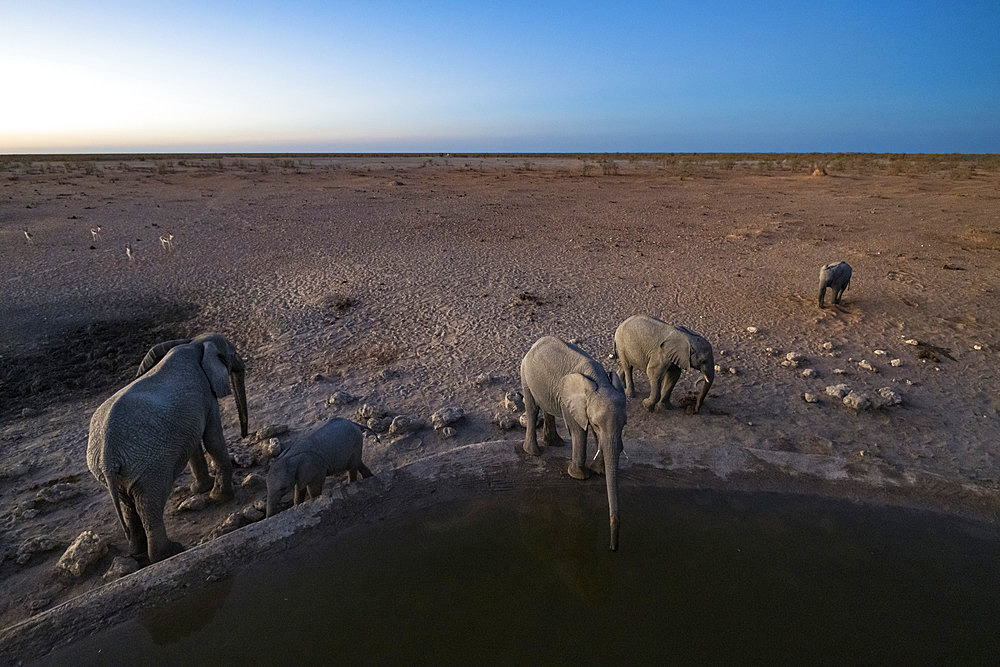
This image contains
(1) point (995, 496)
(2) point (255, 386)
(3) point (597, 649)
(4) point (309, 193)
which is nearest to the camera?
(3) point (597, 649)

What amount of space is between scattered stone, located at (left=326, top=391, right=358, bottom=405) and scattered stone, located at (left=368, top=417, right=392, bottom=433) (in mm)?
675

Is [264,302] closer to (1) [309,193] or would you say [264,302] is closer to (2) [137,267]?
(2) [137,267]

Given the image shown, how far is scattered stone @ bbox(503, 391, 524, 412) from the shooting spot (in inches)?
268

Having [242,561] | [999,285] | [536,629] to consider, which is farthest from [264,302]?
[999,285]

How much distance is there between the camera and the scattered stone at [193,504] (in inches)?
199

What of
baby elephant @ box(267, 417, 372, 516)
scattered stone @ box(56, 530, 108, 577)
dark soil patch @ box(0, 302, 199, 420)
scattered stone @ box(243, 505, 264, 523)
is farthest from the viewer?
dark soil patch @ box(0, 302, 199, 420)

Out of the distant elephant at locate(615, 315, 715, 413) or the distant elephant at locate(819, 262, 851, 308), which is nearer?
the distant elephant at locate(615, 315, 715, 413)

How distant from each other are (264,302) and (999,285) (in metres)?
15.7

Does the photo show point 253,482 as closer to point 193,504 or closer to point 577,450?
point 193,504

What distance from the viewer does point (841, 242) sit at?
50.5 ft

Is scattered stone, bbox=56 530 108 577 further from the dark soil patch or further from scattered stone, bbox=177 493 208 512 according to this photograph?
the dark soil patch

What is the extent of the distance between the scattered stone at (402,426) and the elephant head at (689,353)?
3.20 m

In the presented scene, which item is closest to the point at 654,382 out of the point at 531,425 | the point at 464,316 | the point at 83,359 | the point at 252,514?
the point at 531,425

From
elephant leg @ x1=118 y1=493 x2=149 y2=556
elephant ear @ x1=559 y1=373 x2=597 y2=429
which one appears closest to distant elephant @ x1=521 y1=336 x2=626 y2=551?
elephant ear @ x1=559 y1=373 x2=597 y2=429
